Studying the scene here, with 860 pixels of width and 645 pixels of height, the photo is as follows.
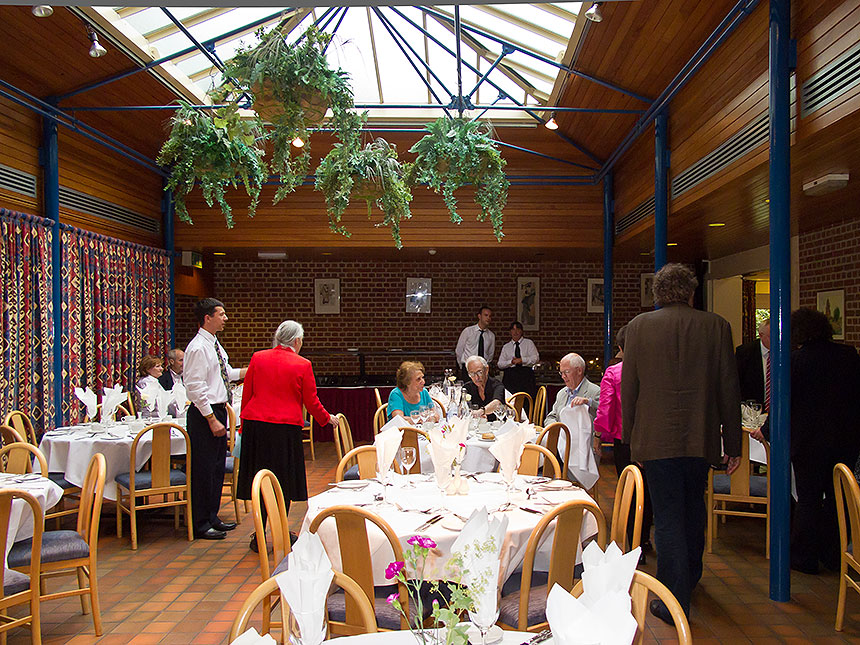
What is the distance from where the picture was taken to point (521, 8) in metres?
6.56

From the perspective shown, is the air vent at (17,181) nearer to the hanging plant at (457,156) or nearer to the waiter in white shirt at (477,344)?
the hanging plant at (457,156)

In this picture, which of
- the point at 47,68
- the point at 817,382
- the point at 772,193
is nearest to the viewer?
the point at 772,193

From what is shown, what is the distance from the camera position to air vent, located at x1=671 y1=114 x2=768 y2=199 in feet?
16.1

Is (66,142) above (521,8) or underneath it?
underneath

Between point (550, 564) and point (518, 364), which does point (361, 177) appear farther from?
point (518, 364)

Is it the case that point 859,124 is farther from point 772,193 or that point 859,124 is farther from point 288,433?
point 288,433

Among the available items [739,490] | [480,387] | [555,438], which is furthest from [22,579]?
[739,490]

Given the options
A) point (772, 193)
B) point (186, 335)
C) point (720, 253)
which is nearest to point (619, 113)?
point (772, 193)

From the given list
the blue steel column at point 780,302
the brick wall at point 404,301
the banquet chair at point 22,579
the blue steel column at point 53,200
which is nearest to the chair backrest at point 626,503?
the blue steel column at point 780,302

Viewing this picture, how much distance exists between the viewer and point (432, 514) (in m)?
3.14

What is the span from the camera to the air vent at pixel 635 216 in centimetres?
779

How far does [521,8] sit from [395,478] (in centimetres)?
491

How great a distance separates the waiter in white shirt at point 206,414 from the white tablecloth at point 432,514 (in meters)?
2.15

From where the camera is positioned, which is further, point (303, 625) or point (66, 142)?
point (66, 142)
